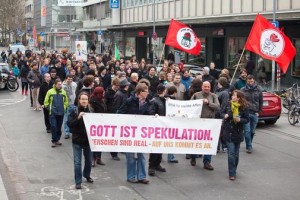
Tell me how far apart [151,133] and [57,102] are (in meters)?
3.97

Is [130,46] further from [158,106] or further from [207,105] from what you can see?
[158,106]

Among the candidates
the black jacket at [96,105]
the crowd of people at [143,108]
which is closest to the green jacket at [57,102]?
the crowd of people at [143,108]

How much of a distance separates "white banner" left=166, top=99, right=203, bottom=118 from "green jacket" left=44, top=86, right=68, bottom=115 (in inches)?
141

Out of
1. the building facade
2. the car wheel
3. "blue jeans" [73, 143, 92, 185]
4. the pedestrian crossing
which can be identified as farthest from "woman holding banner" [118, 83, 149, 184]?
the building facade

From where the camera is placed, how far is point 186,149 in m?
9.66

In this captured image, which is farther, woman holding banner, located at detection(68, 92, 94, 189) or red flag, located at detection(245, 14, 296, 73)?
red flag, located at detection(245, 14, 296, 73)

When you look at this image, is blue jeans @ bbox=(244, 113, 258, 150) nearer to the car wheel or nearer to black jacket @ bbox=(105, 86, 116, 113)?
black jacket @ bbox=(105, 86, 116, 113)

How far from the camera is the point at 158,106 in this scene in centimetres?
962

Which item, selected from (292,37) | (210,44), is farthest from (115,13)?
(292,37)

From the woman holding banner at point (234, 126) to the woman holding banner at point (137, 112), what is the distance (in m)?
1.50

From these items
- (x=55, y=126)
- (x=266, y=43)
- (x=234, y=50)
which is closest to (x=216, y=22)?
(x=234, y=50)

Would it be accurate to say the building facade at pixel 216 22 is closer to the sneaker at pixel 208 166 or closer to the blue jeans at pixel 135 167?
the sneaker at pixel 208 166

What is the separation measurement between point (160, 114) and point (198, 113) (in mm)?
956

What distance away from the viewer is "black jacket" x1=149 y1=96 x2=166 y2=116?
9.55 meters
